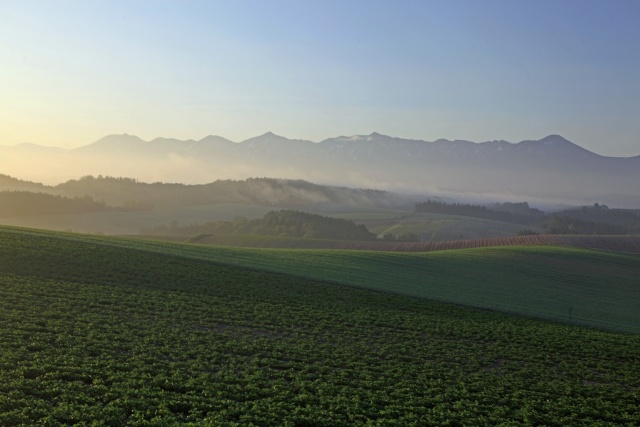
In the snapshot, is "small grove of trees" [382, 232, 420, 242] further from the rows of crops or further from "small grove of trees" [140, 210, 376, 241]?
the rows of crops

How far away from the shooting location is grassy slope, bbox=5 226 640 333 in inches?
1661

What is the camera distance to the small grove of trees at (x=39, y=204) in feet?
463

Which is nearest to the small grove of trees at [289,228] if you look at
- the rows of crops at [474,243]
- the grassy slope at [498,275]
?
the rows of crops at [474,243]

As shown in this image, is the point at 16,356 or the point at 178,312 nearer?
the point at 16,356

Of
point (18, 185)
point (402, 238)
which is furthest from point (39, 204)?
point (402, 238)

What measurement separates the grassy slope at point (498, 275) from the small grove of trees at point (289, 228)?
215ft

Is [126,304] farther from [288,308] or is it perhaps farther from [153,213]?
[153,213]

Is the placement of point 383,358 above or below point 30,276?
below

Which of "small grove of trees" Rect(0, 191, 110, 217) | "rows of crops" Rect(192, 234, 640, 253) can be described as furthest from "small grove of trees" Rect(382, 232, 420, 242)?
"small grove of trees" Rect(0, 191, 110, 217)

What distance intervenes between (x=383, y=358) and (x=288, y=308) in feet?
30.2

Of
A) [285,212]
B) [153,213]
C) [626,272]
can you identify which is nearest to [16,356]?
[626,272]

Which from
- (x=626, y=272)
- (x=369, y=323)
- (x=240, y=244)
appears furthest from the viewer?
(x=240, y=244)

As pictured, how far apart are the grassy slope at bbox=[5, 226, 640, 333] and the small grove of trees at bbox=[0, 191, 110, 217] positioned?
98886mm

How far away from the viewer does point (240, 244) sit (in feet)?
272
